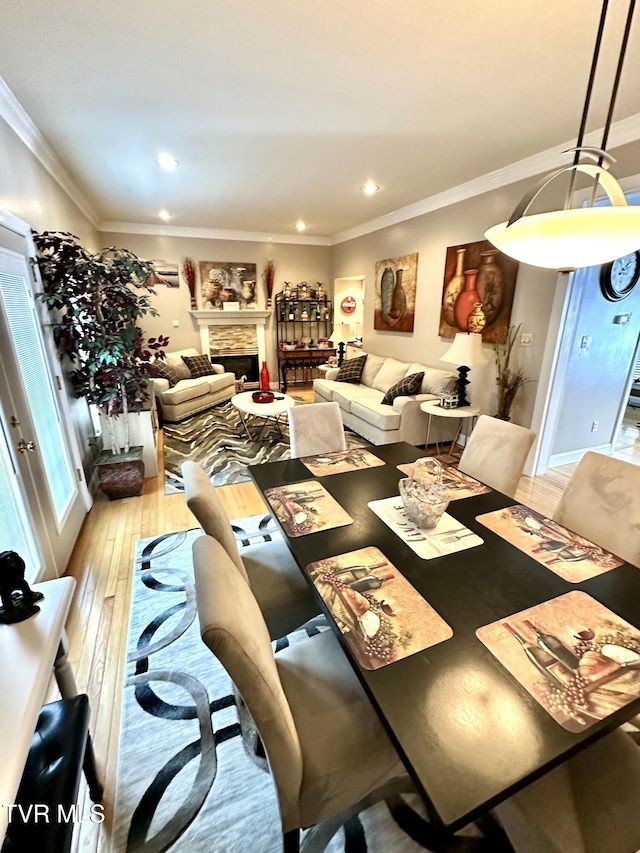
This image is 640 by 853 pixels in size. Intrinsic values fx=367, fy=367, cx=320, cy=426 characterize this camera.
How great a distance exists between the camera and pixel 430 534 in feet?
4.48

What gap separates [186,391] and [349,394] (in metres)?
2.26

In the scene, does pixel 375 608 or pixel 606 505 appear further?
pixel 606 505

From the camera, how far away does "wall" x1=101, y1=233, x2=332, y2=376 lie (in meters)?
5.70

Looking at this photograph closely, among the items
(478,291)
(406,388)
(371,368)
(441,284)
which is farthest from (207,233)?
(478,291)

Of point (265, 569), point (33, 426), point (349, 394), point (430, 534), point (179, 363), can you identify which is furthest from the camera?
point (179, 363)

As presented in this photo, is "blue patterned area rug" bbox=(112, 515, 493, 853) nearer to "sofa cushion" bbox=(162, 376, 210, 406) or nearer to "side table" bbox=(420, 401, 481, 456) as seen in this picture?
"side table" bbox=(420, 401, 481, 456)

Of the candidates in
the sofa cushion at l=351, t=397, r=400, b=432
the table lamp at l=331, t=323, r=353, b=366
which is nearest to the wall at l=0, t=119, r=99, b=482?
the sofa cushion at l=351, t=397, r=400, b=432

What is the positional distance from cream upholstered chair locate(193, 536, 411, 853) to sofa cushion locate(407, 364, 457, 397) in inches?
128

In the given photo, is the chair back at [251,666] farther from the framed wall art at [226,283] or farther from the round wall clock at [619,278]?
the framed wall art at [226,283]

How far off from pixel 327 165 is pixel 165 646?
146 inches

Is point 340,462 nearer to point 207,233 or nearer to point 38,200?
point 38,200

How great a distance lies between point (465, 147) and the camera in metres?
2.81

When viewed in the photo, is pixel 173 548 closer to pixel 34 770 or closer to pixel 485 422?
pixel 34 770

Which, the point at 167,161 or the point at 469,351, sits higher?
the point at 167,161
